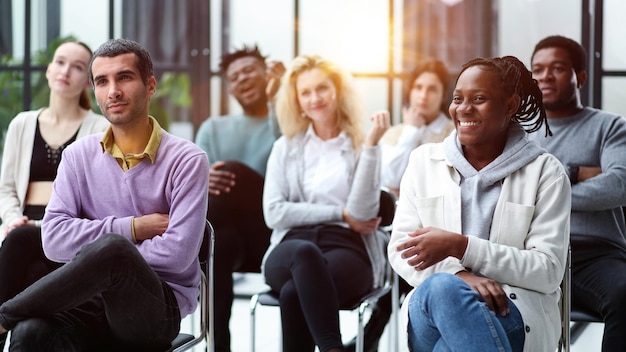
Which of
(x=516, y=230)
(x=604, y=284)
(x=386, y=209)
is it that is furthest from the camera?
(x=386, y=209)

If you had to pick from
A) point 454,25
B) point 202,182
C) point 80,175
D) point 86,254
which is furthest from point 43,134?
point 454,25

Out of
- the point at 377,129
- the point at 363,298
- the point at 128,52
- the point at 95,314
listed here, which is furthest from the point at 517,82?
the point at 95,314

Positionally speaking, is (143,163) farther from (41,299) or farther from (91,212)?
(41,299)

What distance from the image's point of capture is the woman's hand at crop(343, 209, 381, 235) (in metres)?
2.98

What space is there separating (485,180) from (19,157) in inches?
69.4

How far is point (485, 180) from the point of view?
2.23 m

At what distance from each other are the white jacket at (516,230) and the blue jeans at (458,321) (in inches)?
2.3

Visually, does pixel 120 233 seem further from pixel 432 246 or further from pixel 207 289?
pixel 432 246

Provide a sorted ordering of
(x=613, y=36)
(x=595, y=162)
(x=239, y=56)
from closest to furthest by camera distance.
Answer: (x=595, y=162) → (x=239, y=56) → (x=613, y=36)

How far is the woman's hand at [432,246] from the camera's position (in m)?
2.07

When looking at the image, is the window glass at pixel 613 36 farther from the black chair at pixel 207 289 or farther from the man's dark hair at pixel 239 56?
the black chair at pixel 207 289

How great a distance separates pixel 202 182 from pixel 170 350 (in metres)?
0.44

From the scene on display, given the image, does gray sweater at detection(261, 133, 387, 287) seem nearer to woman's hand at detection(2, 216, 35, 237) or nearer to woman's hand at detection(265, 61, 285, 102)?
woman's hand at detection(265, 61, 285, 102)

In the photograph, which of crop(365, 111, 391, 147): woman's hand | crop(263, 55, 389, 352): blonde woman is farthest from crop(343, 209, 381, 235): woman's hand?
crop(365, 111, 391, 147): woman's hand
